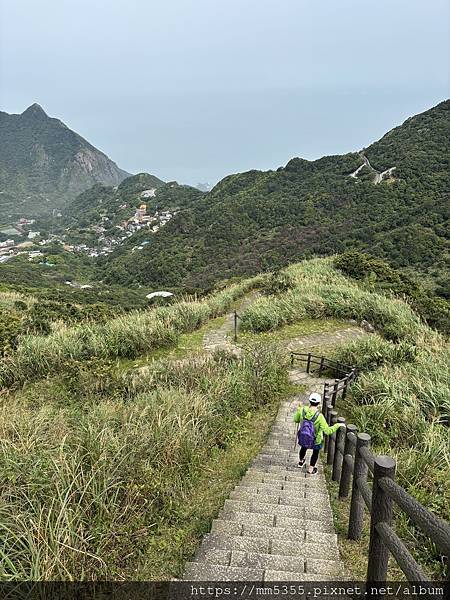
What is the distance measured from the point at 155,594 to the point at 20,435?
2.12m

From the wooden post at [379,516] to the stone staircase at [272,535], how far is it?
0.34 meters

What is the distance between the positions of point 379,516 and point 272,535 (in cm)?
108

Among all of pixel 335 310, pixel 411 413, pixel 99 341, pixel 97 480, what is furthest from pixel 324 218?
pixel 97 480

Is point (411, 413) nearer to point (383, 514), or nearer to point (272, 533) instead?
point (272, 533)

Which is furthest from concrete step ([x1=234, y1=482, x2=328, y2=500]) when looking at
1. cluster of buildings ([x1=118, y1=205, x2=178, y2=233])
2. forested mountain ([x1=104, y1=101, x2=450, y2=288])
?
cluster of buildings ([x1=118, y1=205, x2=178, y2=233])

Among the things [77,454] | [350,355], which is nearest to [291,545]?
[77,454]

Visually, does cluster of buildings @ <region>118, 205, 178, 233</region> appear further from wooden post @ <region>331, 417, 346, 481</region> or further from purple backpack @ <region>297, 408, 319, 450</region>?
wooden post @ <region>331, 417, 346, 481</region>

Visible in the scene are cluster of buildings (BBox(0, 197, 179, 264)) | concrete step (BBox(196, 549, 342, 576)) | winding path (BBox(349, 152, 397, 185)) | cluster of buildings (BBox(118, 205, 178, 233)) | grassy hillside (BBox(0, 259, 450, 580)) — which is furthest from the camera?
cluster of buildings (BBox(118, 205, 178, 233))

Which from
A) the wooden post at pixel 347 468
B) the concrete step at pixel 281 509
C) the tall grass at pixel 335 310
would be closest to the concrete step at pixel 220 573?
the concrete step at pixel 281 509

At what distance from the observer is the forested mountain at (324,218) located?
120 feet

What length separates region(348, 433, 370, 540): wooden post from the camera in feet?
9.05

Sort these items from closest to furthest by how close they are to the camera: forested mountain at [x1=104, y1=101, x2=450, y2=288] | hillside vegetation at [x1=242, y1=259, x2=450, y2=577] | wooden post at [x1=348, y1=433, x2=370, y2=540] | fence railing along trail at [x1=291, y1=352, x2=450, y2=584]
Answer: fence railing along trail at [x1=291, y1=352, x2=450, y2=584]
wooden post at [x1=348, y1=433, x2=370, y2=540]
hillside vegetation at [x1=242, y1=259, x2=450, y2=577]
forested mountain at [x1=104, y1=101, x2=450, y2=288]

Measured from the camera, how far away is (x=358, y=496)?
2863 millimetres

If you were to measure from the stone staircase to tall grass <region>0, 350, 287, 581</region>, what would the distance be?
545mm
